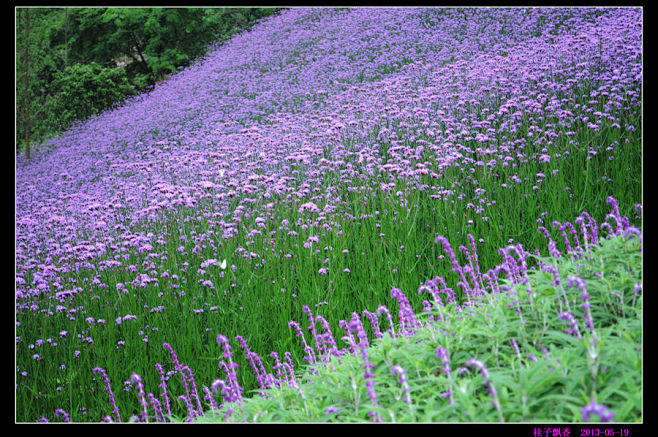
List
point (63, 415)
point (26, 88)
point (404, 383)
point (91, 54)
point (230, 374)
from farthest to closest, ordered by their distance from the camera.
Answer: point (91, 54) < point (26, 88) < point (63, 415) < point (230, 374) < point (404, 383)

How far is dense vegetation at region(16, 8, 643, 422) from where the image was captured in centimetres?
217

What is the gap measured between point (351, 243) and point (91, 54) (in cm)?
298

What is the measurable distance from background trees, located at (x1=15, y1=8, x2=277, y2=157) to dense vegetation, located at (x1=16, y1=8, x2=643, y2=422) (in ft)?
0.56

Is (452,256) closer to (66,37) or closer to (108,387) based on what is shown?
(108,387)

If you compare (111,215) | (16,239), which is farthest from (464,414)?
(111,215)

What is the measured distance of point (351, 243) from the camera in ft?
14.4

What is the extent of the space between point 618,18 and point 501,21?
2.23 metres

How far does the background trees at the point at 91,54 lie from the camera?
421 cm

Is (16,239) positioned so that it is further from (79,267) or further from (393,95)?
(393,95)

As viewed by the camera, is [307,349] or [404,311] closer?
[404,311]

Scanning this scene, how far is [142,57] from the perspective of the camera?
16.3 ft

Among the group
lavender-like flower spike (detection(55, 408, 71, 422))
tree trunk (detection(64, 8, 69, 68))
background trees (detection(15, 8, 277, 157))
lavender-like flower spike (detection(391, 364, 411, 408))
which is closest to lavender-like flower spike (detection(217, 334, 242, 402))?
lavender-like flower spike (detection(391, 364, 411, 408))

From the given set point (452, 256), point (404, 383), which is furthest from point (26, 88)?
point (404, 383)

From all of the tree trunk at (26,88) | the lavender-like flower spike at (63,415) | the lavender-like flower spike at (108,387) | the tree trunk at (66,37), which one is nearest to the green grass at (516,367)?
the lavender-like flower spike at (108,387)
